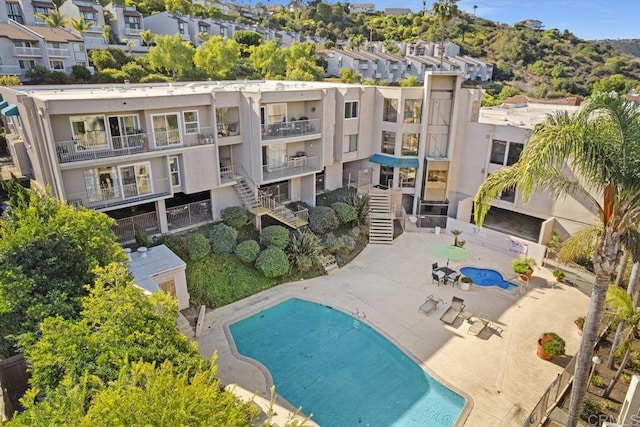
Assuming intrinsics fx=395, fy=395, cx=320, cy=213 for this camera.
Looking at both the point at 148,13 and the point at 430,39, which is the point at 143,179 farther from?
the point at 430,39

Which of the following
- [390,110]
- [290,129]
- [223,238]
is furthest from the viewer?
[390,110]

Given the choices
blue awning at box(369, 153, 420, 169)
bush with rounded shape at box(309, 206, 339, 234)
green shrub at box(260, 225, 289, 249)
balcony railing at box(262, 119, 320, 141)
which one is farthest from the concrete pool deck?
balcony railing at box(262, 119, 320, 141)

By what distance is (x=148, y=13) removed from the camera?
282ft

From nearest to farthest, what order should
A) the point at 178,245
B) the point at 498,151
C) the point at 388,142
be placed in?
the point at 178,245, the point at 498,151, the point at 388,142

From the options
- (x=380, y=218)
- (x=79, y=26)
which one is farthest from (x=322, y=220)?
(x=79, y=26)

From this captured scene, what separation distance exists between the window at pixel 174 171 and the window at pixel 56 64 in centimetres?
4243

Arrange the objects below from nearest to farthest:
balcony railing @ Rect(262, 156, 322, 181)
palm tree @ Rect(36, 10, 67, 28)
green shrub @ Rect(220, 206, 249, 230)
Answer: green shrub @ Rect(220, 206, 249, 230)
balcony railing @ Rect(262, 156, 322, 181)
palm tree @ Rect(36, 10, 67, 28)

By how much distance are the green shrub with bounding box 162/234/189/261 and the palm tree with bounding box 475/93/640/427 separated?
1695cm

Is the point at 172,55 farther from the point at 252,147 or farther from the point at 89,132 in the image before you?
the point at 89,132

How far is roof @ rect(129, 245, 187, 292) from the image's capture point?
17.5 meters

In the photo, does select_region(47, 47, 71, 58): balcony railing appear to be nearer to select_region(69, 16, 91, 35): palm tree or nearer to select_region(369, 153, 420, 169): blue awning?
select_region(69, 16, 91, 35): palm tree

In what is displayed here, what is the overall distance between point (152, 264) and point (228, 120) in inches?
408

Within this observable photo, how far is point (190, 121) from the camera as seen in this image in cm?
2259

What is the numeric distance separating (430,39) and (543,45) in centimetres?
3516
